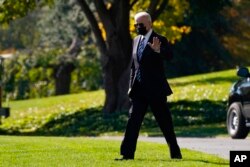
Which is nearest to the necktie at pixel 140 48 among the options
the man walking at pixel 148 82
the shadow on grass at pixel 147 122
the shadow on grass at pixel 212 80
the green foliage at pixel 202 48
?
the man walking at pixel 148 82

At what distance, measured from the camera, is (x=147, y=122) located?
2667cm

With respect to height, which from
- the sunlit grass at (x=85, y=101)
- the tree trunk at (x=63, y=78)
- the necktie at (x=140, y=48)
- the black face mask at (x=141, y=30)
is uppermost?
the black face mask at (x=141, y=30)

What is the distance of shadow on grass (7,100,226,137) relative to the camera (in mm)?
25047

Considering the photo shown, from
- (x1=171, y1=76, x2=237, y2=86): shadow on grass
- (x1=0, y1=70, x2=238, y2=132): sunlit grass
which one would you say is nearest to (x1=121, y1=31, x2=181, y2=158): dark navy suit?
(x1=0, y1=70, x2=238, y2=132): sunlit grass

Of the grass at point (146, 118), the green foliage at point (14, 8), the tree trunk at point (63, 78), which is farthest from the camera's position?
the tree trunk at point (63, 78)

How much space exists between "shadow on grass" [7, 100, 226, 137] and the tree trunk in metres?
25.1

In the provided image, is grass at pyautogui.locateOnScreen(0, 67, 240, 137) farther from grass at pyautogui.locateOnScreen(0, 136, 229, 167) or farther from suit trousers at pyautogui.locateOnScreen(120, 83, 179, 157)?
suit trousers at pyautogui.locateOnScreen(120, 83, 179, 157)

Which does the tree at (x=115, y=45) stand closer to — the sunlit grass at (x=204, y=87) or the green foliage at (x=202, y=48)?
the sunlit grass at (x=204, y=87)

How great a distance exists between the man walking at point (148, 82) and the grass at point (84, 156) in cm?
43

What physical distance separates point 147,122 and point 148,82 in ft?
47.7

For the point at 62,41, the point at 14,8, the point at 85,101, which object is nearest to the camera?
the point at 14,8

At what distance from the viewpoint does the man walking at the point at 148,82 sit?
12156 mm

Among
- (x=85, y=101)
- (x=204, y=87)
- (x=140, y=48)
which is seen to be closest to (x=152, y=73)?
(x=140, y=48)

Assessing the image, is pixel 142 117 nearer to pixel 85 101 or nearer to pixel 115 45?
pixel 115 45
